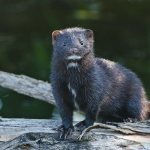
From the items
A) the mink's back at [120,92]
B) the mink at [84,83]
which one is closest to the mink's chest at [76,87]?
the mink at [84,83]

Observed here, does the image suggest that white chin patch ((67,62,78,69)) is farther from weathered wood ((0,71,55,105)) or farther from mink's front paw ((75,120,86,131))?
weathered wood ((0,71,55,105))

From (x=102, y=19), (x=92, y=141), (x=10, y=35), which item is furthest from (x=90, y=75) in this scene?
(x=102, y=19)

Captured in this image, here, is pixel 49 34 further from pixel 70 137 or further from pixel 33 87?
pixel 70 137

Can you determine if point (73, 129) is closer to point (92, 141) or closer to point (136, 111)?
point (92, 141)

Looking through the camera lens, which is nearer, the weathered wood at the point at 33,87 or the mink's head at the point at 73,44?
the mink's head at the point at 73,44

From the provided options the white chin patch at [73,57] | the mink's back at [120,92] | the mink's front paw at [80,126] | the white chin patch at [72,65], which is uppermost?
the white chin patch at [73,57]

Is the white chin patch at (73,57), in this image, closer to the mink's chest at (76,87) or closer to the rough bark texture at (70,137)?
the mink's chest at (76,87)
